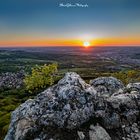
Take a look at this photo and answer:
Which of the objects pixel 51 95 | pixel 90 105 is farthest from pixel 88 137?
pixel 51 95

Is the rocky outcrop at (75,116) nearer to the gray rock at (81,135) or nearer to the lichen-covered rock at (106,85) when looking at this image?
the gray rock at (81,135)

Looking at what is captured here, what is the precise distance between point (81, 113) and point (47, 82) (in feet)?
336

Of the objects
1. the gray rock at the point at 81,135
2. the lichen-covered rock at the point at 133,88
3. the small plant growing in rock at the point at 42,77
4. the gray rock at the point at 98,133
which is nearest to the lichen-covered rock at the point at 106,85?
the lichen-covered rock at the point at 133,88

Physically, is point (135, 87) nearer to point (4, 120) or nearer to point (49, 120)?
point (49, 120)

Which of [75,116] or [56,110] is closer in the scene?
[75,116]

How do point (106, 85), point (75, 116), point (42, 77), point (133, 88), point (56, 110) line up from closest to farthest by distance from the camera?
point (75, 116)
point (56, 110)
point (133, 88)
point (106, 85)
point (42, 77)

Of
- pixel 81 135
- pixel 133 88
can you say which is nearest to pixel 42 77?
pixel 133 88

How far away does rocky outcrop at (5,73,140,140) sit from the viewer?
14.4 m

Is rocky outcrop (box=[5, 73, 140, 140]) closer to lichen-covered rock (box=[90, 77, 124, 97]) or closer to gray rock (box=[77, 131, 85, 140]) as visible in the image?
gray rock (box=[77, 131, 85, 140])

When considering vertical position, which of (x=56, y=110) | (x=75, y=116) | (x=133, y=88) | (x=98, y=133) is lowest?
(x=98, y=133)

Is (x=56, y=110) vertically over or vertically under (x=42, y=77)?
over

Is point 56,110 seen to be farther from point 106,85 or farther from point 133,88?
point 106,85

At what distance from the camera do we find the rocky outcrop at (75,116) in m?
14.4

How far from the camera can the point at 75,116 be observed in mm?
14703
